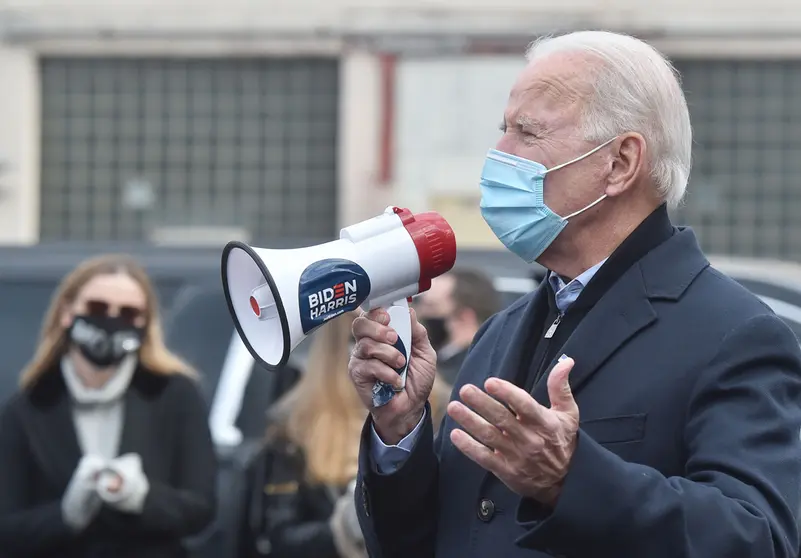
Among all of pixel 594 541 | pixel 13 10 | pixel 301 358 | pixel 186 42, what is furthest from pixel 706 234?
pixel 594 541

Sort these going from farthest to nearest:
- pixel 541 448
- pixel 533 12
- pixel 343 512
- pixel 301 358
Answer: pixel 533 12
pixel 301 358
pixel 343 512
pixel 541 448

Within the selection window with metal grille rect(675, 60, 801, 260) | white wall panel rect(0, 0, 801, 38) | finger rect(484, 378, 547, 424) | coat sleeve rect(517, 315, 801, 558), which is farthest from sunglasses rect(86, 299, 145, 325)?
window with metal grille rect(675, 60, 801, 260)

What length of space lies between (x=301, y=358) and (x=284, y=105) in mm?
9229

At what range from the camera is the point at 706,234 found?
14.8 metres

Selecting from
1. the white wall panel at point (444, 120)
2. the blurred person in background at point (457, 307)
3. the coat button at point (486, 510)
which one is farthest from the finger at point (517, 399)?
the white wall panel at point (444, 120)

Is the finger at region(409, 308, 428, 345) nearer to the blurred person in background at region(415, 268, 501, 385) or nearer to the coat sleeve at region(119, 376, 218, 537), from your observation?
the coat sleeve at region(119, 376, 218, 537)

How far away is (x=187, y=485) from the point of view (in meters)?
4.60

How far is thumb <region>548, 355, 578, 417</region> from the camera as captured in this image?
1.88 m

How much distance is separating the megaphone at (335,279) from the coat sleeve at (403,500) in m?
0.12

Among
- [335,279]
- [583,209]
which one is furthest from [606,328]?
[335,279]

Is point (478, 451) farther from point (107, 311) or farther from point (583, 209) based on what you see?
point (107, 311)

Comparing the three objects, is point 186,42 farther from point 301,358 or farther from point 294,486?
point 294,486

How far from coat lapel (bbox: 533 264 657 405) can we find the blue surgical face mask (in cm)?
16

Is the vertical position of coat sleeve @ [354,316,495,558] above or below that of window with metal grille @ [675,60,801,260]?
below
